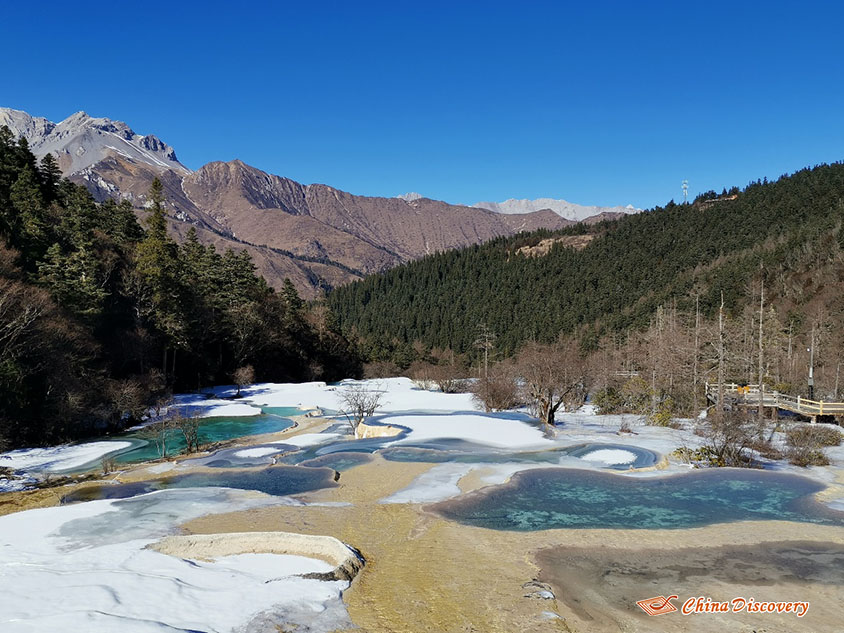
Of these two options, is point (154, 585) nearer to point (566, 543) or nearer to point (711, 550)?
point (566, 543)

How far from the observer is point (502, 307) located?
105 metres

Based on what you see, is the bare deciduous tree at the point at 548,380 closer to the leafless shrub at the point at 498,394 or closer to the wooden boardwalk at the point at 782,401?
the leafless shrub at the point at 498,394

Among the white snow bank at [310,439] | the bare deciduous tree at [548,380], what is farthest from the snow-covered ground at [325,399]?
the white snow bank at [310,439]

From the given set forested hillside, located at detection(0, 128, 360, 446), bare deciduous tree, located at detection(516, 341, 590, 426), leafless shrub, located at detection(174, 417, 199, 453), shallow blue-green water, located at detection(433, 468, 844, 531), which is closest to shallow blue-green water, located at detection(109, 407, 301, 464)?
leafless shrub, located at detection(174, 417, 199, 453)

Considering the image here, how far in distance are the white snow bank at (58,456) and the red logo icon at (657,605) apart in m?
21.4

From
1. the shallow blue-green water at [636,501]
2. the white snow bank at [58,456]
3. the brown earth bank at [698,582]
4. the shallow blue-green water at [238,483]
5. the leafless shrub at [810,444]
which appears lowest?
the white snow bank at [58,456]

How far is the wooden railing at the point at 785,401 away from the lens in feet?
94.7

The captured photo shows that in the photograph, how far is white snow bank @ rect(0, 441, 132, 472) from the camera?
2102cm

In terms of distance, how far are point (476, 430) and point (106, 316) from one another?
98.4ft

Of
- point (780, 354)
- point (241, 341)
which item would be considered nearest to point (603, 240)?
point (780, 354)

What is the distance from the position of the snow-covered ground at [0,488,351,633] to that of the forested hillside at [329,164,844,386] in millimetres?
50401

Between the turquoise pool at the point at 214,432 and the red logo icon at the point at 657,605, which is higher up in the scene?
the red logo icon at the point at 657,605

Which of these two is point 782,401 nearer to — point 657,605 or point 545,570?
point 545,570

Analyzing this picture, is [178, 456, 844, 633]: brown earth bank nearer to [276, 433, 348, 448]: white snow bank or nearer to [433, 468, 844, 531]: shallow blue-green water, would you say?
[433, 468, 844, 531]: shallow blue-green water
